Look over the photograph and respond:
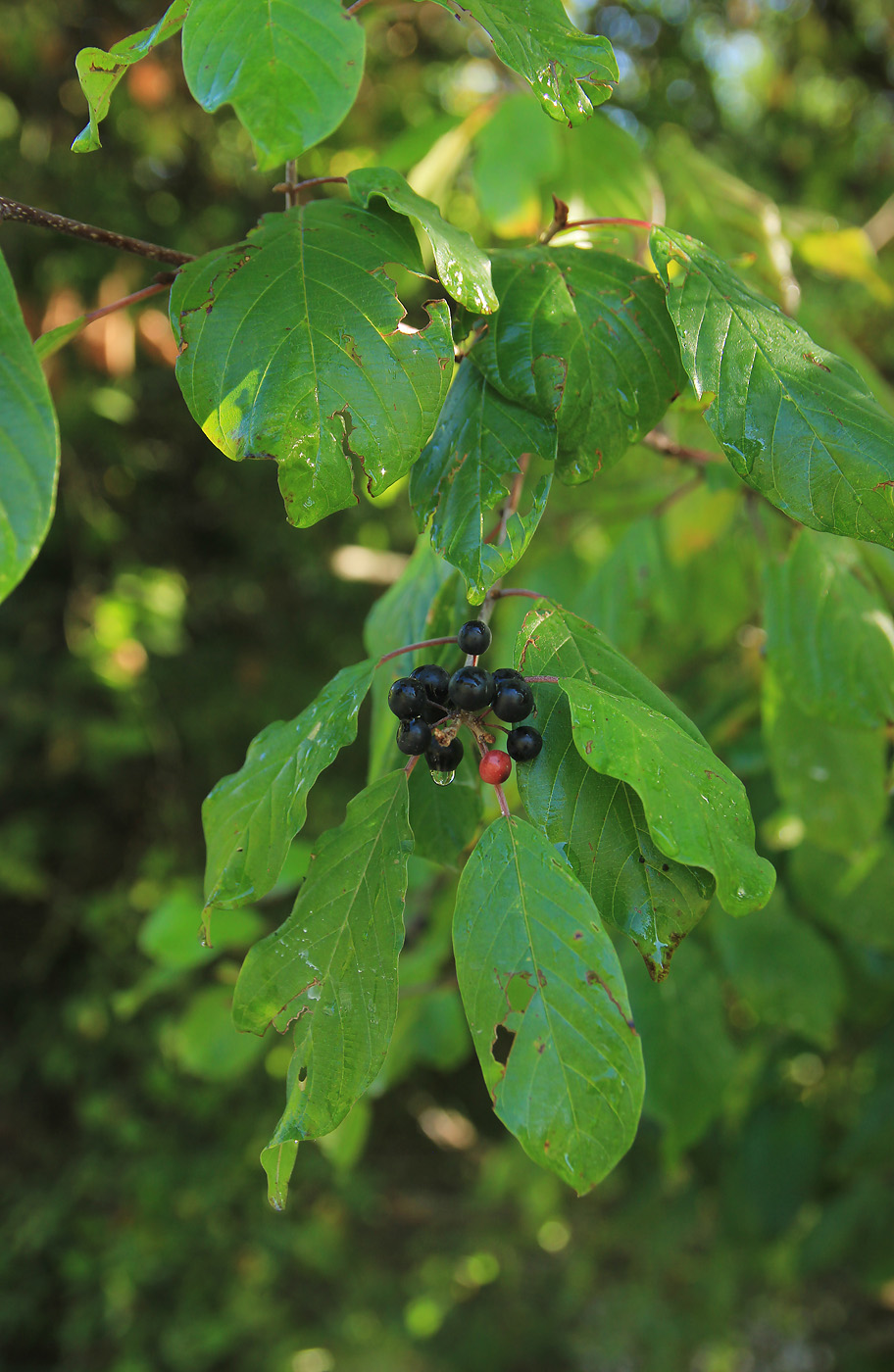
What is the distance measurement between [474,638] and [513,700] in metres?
0.05

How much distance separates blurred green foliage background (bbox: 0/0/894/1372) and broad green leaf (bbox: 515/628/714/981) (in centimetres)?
132

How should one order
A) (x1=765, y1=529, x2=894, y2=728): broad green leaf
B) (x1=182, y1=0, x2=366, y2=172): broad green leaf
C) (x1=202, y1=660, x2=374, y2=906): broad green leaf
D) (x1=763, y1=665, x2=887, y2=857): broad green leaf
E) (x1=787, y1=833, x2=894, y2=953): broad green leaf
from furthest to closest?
(x1=787, y1=833, x2=894, y2=953): broad green leaf, (x1=763, y1=665, x2=887, y2=857): broad green leaf, (x1=765, y1=529, x2=894, y2=728): broad green leaf, (x1=202, y1=660, x2=374, y2=906): broad green leaf, (x1=182, y1=0, x2=366, y2=172): broad green leaf

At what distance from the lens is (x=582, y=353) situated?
58 cm

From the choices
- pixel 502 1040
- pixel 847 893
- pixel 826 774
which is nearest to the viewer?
pixel 502 1040

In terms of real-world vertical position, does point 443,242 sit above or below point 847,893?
above

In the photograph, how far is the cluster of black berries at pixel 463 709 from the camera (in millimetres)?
544

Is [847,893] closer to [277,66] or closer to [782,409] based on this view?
[782,409]

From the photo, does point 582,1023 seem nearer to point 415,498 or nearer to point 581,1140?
point 581,1140

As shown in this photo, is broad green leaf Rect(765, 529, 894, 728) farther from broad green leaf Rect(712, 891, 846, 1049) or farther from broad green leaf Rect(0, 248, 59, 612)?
broad green leaf Rect(0, 248, 59, 612)

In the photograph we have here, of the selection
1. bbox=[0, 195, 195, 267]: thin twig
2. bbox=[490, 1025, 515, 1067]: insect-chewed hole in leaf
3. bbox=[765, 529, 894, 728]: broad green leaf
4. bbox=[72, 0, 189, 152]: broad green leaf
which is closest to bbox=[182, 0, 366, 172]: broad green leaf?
bbox=[72, 0, 189, 152]: broad green leaf

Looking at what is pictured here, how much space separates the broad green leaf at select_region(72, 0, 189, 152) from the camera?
0.49 m

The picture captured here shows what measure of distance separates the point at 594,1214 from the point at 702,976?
6.11 ft

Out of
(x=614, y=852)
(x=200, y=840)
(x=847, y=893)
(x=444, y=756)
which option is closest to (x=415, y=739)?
(x=444, y=756)

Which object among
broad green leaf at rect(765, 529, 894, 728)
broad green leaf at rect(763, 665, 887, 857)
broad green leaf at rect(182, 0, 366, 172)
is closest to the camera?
broad green leaf at rect(182, 0, 366, 172)
